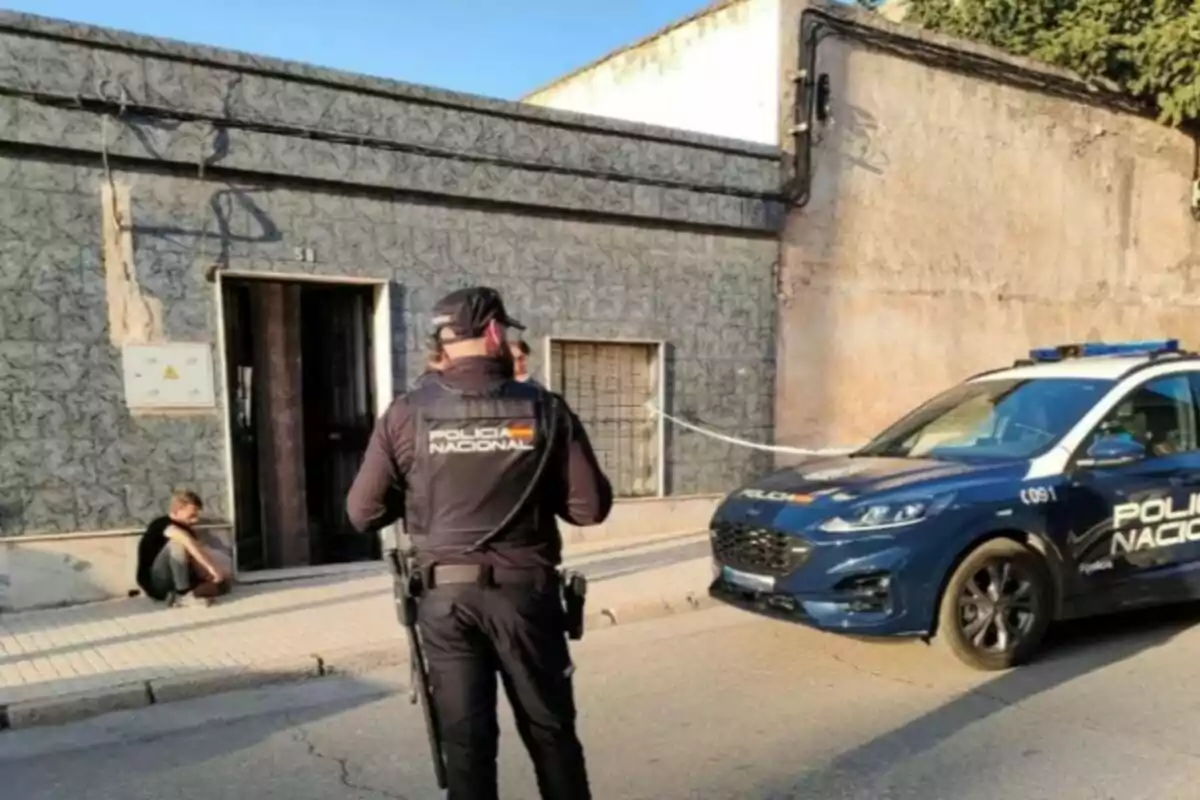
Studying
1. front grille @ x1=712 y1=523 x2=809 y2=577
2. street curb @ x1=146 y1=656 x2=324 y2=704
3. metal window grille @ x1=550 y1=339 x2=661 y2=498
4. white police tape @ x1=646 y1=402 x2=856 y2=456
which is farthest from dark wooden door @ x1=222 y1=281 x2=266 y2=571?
front grille @ x1=712 y1=523 x2=809 y2=577

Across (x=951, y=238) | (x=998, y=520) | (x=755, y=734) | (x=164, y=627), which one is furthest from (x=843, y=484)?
(x=951, y=238)

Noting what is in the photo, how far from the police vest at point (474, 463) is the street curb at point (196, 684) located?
3.09 metres

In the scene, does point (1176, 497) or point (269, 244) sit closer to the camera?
point (1176, 497)

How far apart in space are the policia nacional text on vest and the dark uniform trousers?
0.23ft

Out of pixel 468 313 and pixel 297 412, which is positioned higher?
pixel 468 313

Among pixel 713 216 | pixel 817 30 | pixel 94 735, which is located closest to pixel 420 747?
pixel 94 735

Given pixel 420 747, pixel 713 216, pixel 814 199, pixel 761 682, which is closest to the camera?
pixel 420 747

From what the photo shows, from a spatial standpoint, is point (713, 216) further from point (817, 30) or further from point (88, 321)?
point (88, 321)

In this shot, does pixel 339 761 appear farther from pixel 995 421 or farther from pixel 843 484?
pixel 995 421

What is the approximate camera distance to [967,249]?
11.6 metres

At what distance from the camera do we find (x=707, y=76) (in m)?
10.8

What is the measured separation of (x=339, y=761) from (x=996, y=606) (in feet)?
11.3

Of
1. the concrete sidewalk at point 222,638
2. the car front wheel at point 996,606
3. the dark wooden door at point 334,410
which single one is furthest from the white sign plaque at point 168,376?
the car front wheel at point 996,606

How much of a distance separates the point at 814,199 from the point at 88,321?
7133 mm
